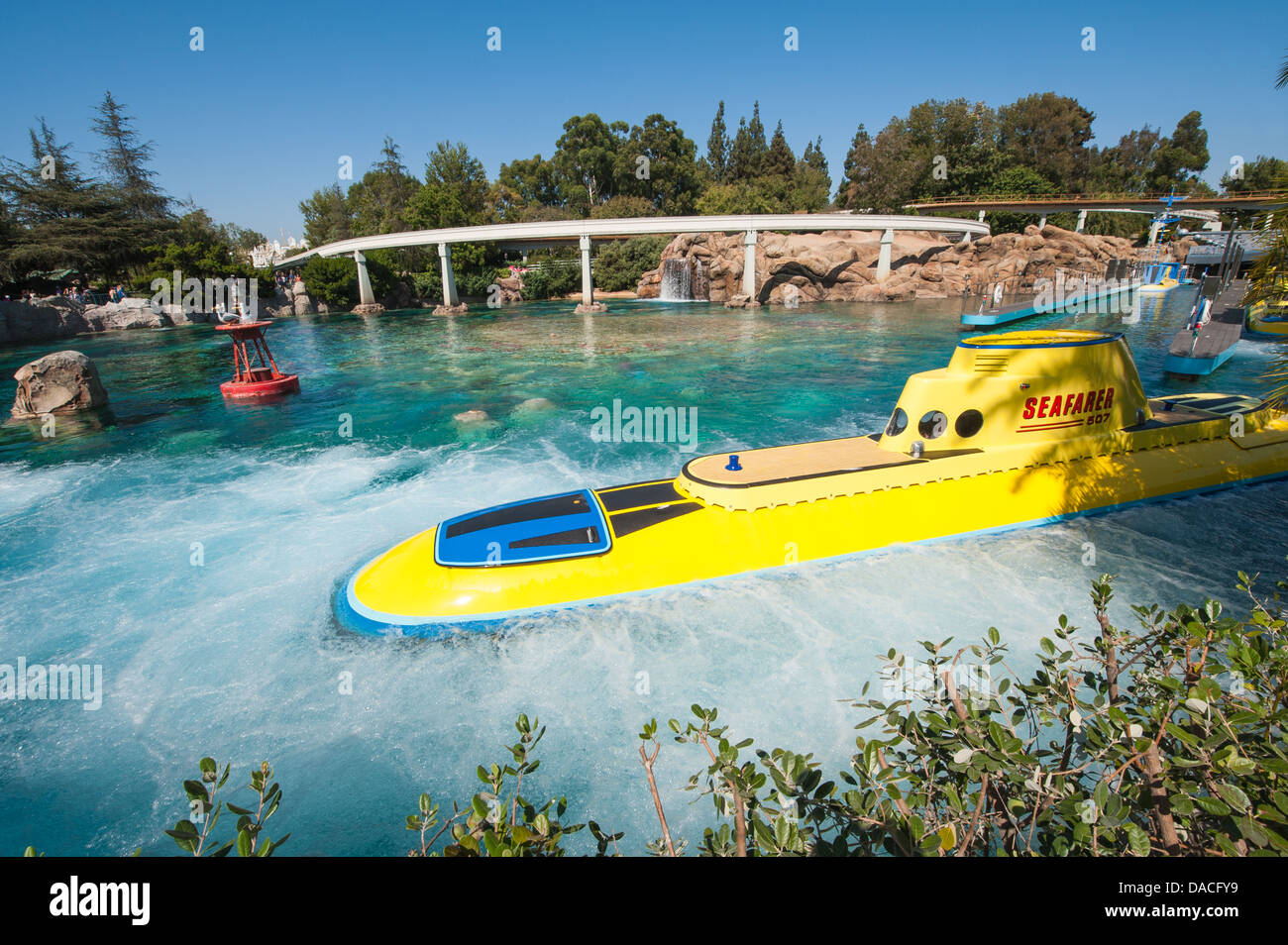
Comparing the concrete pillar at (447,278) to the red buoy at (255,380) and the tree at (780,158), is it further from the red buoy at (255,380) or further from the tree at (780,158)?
the tree at (780,158)

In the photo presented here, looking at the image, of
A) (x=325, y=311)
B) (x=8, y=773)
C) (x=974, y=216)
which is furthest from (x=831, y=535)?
(x=974, y=216)

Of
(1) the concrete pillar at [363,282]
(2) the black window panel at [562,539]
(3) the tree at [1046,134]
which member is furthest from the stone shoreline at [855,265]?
(2) the black window panel at [562,539]

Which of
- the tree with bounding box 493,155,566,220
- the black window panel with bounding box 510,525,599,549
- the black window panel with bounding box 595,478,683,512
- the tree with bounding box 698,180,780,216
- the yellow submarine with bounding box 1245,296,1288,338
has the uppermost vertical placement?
the tree with bounding box 493,155,566,220

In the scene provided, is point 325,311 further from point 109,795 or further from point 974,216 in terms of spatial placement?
point 974,216

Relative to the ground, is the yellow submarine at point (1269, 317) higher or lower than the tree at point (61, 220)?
lower

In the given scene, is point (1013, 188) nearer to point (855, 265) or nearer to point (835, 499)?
point (855, 265)

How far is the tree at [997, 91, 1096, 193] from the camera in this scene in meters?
86.4

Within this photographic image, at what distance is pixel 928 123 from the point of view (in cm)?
7712

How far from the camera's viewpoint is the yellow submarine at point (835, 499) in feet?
34.4

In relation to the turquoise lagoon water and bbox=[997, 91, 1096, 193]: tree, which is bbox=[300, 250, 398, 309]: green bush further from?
bbox=[997, 91, 1096, 193]: tree

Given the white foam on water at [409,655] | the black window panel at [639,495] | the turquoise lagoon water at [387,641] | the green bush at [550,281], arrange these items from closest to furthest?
the white foam on water at [409,655] → the turquoise lagoon water at [387,641] → the black window panel at [639,495] → the green bush at [550,281]

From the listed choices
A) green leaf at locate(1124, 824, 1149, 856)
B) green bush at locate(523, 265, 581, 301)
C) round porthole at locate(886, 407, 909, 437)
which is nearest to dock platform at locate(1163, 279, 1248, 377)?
round porthole at locate(886, 407, 909, 437)

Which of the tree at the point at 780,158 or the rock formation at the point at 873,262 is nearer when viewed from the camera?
the rock formation at the point at 873,262

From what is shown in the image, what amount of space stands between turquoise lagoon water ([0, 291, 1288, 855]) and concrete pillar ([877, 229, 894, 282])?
152 feet
